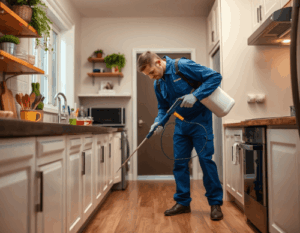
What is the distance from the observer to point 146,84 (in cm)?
430

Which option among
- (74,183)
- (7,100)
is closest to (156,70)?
(74,183)

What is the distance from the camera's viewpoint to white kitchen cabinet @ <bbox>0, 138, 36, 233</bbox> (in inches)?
31.4

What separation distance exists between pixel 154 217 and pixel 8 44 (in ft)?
5.70

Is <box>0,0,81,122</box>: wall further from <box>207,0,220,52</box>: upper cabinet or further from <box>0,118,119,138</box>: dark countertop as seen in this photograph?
<box>207,0,220,52</box>: upper cabinet

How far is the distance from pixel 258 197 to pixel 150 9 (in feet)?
10.5

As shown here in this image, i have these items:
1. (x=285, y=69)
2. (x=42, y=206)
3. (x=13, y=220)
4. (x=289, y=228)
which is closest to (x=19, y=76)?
(x=42, y=206)

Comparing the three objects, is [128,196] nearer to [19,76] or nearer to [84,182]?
[84,182]

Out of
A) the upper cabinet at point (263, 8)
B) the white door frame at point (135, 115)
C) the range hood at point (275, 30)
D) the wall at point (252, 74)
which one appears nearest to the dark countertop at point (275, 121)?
the range hood at point (275, 30)

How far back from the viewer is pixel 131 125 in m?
4.23

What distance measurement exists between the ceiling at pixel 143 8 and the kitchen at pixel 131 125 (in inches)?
1.1

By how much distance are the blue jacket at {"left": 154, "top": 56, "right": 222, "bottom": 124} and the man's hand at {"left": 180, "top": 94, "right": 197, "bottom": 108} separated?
1.2 inches

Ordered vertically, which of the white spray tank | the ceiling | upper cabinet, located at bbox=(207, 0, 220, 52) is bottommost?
Result: the white spray tank

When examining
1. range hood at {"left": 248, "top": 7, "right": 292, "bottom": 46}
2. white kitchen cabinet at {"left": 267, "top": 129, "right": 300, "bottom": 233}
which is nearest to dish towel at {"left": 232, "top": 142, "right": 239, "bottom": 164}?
white kitchen cabinet at {"left": 267, "top": 129, "right": 300, "bottom": 233}

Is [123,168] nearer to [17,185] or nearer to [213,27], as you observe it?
[213,27]
